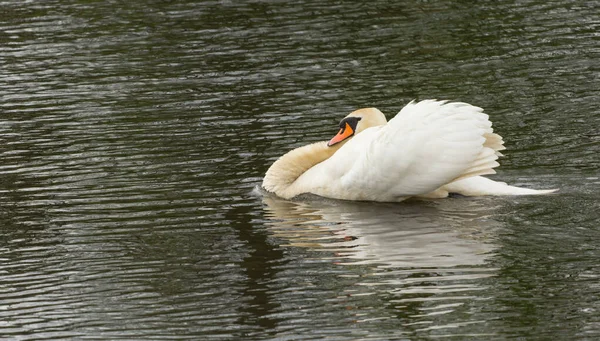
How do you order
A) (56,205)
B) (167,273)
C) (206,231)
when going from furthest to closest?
(56,205) → (206,231) → (167,273)

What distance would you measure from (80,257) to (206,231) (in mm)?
1197

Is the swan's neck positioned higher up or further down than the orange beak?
further down

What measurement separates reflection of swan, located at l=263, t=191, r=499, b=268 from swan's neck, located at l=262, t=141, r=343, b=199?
0.49ft

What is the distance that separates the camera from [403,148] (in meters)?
11.9

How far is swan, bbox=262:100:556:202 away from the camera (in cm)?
1186

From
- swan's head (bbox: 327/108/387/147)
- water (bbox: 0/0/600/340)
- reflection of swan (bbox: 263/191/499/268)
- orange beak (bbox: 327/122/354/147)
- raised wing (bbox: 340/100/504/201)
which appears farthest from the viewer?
orange beak (bbox: 327/122/354/147)

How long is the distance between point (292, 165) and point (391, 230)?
91.4 inches

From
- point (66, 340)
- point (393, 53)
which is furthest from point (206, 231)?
point (393, 53)

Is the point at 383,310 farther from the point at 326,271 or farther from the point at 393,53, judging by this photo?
the point at 393,53

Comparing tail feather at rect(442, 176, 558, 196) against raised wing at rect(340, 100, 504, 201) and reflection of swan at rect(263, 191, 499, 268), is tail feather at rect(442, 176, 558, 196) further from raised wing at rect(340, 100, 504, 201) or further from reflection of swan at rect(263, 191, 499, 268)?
raised wing at rect(340, 100, 504, 201)

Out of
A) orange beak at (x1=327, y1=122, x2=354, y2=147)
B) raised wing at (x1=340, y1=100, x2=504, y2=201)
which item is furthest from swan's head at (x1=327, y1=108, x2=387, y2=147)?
raised wing at (x1=340, y1=100, x2=504, y2=201)

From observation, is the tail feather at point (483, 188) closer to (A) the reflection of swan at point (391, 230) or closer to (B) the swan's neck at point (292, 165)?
(A) the reflection of swan at point (391, 230)

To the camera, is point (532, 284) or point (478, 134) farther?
point (478, 134)

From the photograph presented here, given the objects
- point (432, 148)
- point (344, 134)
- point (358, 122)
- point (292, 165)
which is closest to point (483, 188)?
point (432, 148)
